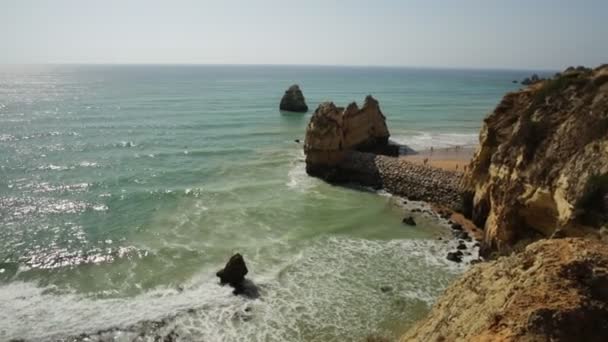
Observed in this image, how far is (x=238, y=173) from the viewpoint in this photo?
133ft

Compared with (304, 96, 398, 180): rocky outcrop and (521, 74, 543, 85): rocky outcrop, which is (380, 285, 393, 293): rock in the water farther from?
(521, 74, 543, 85): rocky outcrop

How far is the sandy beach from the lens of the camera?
130ft

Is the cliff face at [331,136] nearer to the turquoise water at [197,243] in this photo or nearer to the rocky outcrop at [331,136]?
the rocky outcrop at [331,136]

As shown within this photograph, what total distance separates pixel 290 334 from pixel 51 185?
27.0 m

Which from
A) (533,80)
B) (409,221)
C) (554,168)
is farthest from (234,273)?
(533,80)

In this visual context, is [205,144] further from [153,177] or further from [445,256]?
[445,256]

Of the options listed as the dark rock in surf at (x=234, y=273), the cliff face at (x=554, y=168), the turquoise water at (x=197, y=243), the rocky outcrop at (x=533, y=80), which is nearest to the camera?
the cliff face at (x=554, y=168)

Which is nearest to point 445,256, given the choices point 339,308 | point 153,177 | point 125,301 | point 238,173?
point 339,308

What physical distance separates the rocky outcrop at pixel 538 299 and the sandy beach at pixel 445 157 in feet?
98.2

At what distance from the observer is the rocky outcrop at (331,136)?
39.0m

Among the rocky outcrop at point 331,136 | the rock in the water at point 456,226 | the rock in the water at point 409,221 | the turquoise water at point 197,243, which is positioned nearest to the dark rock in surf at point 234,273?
the turquoise water at point 197,243

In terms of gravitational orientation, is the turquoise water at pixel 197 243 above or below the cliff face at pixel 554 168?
below

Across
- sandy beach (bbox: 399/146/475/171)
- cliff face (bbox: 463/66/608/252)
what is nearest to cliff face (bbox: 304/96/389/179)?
sandy beach (bbox: 399/146/475/171)

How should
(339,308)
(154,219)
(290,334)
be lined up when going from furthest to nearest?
1. (154,219)
2. (339,308)
3. (290,334)
